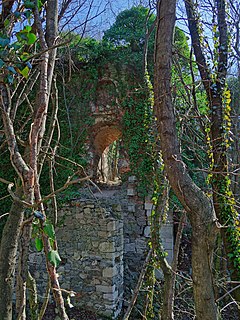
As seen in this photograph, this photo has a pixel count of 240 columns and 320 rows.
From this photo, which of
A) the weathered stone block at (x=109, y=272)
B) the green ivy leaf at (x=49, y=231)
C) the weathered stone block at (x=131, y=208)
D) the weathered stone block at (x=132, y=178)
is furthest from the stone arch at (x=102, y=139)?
the green ivy leaf at (x=49, y=231)

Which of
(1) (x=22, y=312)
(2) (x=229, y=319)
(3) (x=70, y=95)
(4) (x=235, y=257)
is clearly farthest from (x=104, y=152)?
(1) (x=22, y=312)

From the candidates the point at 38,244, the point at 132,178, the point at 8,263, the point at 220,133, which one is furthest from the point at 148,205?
the point at 38,244

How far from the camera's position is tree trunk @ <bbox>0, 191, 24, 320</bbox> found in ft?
3.88

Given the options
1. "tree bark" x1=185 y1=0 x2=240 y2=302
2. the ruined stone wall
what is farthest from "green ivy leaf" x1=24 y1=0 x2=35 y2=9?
the ruined stone wall

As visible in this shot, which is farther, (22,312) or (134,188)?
(134,188)

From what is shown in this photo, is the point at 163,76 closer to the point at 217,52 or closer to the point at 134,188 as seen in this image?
the point at 217,52

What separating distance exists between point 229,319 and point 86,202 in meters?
3.07

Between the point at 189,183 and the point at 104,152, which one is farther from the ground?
the point at 104,152

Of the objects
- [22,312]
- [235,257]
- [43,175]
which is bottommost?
[235,257]

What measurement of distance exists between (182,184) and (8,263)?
0.94 metres

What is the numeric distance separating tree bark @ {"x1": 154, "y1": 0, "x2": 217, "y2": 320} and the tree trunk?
0.85 meters

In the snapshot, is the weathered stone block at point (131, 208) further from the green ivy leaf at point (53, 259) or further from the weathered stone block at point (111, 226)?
the green ivy leaf at point (53, 259)

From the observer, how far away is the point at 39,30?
1.36m

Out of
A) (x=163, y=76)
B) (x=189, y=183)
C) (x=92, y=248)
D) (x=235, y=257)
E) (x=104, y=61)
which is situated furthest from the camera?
(x=104, y=61)
